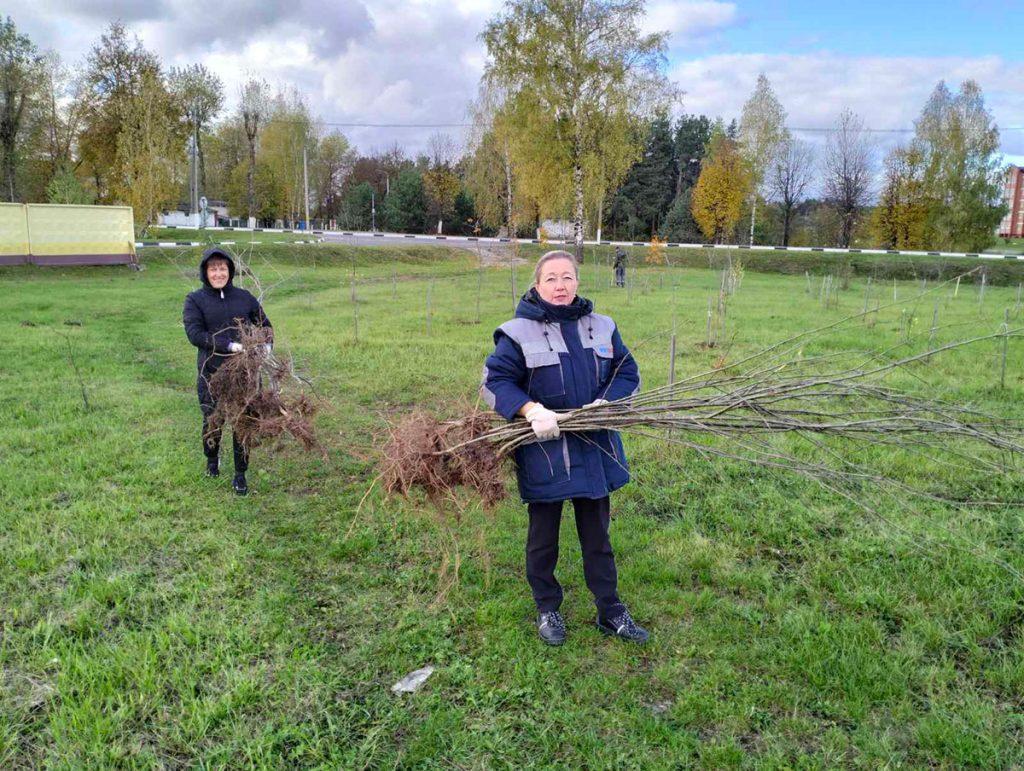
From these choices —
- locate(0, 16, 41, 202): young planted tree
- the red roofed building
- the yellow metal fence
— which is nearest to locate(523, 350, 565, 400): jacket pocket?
the yellow metal fence

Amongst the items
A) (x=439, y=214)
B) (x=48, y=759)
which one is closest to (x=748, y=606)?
(x=48, y=759)

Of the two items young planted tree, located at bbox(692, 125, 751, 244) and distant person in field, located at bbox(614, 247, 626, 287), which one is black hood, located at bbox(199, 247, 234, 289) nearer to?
distant person in field, located at bbox(614, 247, 626, 287)

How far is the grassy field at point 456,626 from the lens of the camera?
2.37 metres

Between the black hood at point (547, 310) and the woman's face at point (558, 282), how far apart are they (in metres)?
0.03

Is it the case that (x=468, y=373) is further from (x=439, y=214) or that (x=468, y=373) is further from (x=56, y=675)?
(x=439, y=214)

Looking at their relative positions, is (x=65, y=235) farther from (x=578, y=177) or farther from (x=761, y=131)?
(x=761, y=131)

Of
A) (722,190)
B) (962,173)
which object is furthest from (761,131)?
(962,173)

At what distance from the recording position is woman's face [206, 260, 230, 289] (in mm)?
4621

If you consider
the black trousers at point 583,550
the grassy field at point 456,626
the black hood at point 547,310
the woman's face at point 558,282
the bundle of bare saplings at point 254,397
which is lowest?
the grassy field at point 456,626

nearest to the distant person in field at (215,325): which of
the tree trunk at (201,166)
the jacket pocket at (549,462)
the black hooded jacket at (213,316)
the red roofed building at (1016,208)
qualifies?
the black hooded jacket at (213,316)

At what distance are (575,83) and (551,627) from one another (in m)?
25.9

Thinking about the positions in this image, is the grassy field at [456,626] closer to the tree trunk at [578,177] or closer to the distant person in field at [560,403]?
the distant person in field at [560,403]

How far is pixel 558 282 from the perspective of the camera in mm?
2777

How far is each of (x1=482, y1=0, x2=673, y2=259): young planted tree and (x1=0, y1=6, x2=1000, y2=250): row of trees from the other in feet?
0.19
